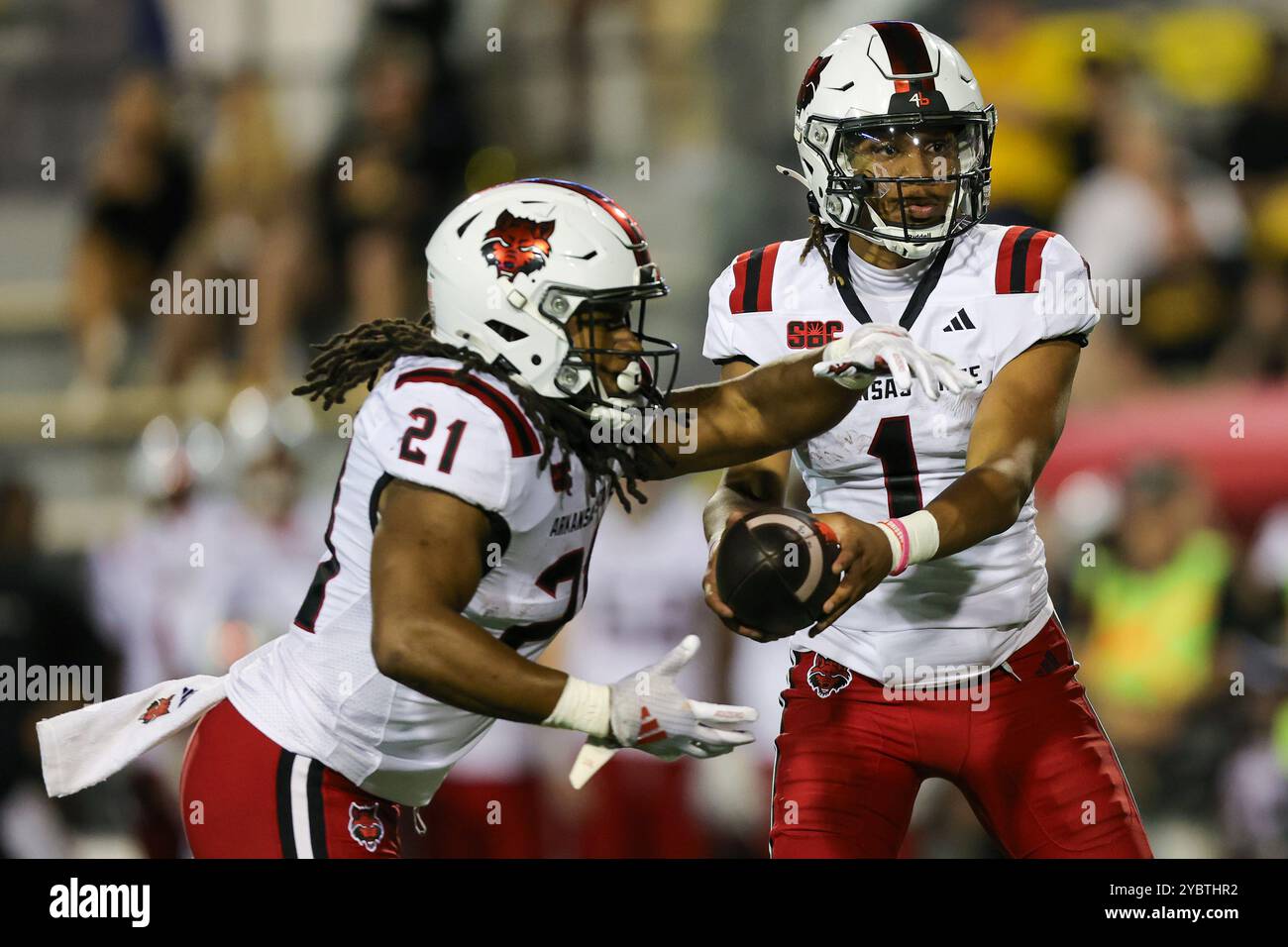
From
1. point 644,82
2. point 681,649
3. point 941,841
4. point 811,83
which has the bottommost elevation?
point 941,841

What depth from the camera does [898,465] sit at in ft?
12.3

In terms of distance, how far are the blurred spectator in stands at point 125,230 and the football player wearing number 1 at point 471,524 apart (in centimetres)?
555

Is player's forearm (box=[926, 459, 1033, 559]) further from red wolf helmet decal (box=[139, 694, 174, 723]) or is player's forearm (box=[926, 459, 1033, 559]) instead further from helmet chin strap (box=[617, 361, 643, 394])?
red wolf helmet decal (box=[139, 694, 174, 723])

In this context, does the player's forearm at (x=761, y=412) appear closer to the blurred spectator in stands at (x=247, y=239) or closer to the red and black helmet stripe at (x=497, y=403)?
the red and black helmet stripe at (x=497, y=403)

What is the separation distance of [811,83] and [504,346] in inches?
39.7

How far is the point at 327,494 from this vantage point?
8.17 m

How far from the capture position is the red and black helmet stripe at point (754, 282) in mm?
3908

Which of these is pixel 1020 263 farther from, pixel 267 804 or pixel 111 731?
pixel 111 731

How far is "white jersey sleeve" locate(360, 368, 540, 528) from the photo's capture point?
3.14m

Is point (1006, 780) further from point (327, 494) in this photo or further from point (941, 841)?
point (327, 494)

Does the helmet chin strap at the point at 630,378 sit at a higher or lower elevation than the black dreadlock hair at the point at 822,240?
lower

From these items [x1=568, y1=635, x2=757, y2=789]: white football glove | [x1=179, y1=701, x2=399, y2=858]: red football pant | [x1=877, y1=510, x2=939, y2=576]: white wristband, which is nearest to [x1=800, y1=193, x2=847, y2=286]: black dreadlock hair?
[x1=877, y1=510, x2=939, y2=576]: white wristband

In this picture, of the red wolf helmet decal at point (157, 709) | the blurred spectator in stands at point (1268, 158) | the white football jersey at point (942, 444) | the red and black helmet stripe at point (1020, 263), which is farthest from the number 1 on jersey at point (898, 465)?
the blurred spectator in stands at point (1268, 158)
